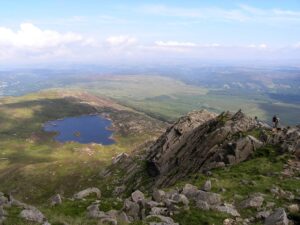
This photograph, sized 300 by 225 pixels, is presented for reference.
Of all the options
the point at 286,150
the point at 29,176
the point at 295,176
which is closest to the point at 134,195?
the point at 295,176

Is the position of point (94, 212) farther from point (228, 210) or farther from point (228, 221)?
point (228, 210)

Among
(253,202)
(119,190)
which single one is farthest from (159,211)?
(119,190)

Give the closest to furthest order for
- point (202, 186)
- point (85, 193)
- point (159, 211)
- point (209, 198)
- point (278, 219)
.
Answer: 1. point (278, 219)
2. point (159, 211)
3. point (209, 198)
4. point (202, 186)
5. point (85, 193)

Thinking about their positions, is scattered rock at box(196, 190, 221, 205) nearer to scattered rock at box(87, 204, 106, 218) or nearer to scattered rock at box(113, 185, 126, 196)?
scattered rock at box(87, 204, 106, 218)

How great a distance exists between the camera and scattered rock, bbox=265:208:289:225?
2933 centimetres

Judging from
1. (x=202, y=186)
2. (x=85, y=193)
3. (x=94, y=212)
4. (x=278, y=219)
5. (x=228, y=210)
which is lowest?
(x=85, y=193)

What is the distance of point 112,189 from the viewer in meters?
92.6

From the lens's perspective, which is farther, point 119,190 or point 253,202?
point 119,190

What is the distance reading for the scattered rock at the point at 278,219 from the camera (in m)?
29.3

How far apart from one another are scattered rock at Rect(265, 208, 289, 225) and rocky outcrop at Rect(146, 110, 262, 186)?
26.9 meters

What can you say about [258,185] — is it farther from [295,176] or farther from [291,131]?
[291,131]

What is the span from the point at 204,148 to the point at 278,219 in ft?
133

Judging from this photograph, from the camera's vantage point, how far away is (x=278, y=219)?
29688 mm

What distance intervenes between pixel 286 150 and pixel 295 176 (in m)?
10.3
